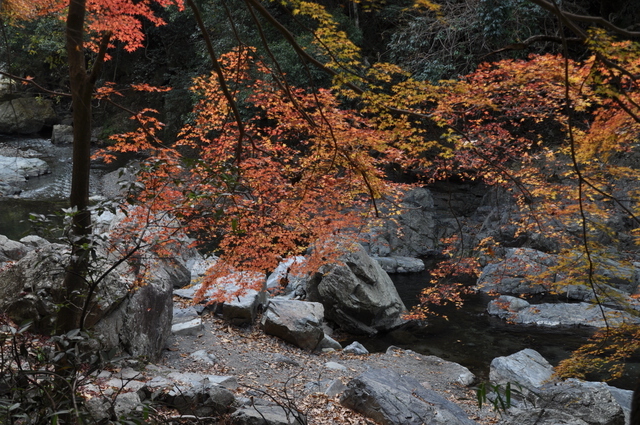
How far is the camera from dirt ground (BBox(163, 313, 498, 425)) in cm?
586

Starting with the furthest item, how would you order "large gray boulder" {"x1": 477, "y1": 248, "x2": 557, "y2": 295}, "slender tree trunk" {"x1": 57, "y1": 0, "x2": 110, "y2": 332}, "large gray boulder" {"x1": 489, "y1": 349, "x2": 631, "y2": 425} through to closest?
"large gray boulder" {"x1": 477, "y1": 248, "x2": 557, "y2": 295} < "large gray boulder" {"x1": 489, "y1": 349, "x2": 631, "y2": 425} < "slender tree trunk" {"x1": 57, "y1": 0, "x2": 110, "y2": 332}

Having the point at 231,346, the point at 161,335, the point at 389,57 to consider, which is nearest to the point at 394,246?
the point at 389,57

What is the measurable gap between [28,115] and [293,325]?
22475mm

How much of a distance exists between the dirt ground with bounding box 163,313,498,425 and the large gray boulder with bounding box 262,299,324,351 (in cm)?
15

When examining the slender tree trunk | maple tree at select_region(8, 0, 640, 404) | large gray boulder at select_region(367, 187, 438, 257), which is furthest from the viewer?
large gray boulder at select_region(367, 187, 438, 257)

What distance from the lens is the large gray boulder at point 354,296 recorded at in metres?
10.4

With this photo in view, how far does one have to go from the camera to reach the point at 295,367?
757 centimetres

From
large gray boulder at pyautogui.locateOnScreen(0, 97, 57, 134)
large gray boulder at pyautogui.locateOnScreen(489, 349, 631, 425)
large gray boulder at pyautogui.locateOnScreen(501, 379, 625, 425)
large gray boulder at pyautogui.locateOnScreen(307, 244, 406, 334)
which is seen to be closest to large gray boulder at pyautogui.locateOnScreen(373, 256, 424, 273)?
large gray boulder at pyautogui.locateOnScreen(307, 244, 406, 334)

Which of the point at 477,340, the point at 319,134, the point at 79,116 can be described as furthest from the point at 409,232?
the point at 79,116

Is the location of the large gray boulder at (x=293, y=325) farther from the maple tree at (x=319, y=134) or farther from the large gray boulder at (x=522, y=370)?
the large gray boulder at (x=522, y=370)

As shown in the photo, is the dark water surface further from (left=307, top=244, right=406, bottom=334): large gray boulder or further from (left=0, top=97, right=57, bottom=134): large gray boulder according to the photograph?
(left=0, top=97, right=57, bottom=134): large gray boulder

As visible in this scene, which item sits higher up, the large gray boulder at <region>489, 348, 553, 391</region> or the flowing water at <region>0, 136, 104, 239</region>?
the flowing water at <region>0, 136, 104, 239</region>

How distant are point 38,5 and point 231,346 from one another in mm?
6539

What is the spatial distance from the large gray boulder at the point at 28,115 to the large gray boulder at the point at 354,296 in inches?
815
